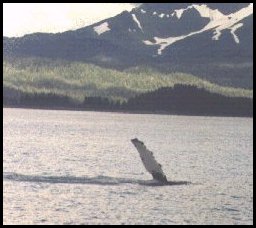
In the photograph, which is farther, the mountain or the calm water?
the mountain

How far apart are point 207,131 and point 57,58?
48642 mm

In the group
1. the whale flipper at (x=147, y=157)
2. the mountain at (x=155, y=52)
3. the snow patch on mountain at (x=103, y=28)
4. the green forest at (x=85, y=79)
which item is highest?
the snow patch on mountain at (x=103, y=28)

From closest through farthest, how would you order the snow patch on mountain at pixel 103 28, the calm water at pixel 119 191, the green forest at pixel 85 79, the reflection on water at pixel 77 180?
the calm water at pixel 119 191
the reflection on water at pixel 77 180
the green forest at pixel 85 79
the snow patch on mountain at pixel 103 28

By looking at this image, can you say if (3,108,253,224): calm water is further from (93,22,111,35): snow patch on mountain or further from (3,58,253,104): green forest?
(93,22,111,35): snow patch on mountain

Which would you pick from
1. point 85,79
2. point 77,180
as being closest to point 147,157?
point 77,180

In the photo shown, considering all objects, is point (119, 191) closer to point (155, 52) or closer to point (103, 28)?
point (155, 52)

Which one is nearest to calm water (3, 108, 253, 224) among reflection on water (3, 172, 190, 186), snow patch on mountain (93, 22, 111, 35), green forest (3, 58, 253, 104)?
reflection on water (3, 172, 190, 186)

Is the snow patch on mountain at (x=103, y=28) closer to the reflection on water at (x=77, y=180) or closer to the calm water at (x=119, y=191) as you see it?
the calm water at (x=119, y=191)

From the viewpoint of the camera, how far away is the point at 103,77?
8256cm

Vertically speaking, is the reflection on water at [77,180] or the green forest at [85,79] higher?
the green forest at [85,79]

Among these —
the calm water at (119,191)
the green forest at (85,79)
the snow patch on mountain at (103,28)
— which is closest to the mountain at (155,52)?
the snow patch on mountain at (103,28)

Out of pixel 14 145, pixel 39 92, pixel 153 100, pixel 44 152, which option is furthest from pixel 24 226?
pixel 39 92

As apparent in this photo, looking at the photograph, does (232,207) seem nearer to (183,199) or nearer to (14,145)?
(183,199)

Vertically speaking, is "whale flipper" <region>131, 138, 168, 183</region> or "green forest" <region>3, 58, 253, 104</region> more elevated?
"green forest" <region>3, 58, 253, 104</region>
